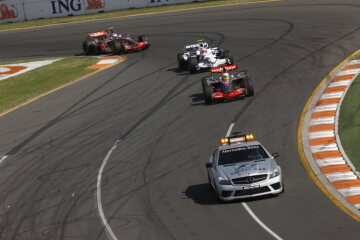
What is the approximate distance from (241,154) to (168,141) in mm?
6081

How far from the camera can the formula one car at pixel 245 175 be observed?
55.0ft

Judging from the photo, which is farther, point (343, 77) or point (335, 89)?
point (343, 77)

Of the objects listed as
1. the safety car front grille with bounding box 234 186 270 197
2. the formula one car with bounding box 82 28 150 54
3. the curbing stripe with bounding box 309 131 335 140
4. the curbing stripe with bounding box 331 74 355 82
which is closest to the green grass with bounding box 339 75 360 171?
the curbing stripe with bounding box 309 131 335 140

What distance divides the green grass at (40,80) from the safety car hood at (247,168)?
17.9 metres

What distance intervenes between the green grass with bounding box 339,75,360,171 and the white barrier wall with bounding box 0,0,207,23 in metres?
35.1

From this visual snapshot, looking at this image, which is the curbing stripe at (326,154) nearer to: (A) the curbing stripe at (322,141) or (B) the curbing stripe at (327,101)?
(A) the curbing stripe at (322,141)

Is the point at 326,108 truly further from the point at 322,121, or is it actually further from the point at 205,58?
the point at 205,58

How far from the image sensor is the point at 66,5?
6097 cm

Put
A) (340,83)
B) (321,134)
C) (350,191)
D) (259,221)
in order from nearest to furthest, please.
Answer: (259,221), (350,191), (321,134), (340,83)

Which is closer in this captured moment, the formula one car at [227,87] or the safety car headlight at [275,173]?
the safety car headlight at [275,173]

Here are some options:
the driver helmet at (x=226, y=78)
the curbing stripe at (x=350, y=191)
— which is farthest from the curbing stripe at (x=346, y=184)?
the driver helmet at (x=226, y=78)

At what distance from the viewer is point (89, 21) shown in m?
58.0

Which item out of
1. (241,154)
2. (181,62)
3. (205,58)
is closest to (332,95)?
(205,58)

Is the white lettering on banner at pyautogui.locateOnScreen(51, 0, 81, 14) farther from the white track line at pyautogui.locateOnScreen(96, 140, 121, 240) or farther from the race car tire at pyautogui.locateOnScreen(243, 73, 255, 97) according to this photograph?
the white track line at pyautogui.locateOnScreen(96, 140, 121, 240)
